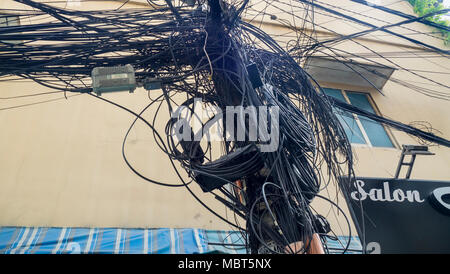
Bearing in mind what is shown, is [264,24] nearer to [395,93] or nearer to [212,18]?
[395,93]

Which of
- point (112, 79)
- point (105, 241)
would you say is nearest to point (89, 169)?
point (105, 241)

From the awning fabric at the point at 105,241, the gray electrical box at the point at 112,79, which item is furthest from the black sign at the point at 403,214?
the gray electrical box at the point at 112,79

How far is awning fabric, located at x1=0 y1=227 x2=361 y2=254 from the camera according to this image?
2990mm

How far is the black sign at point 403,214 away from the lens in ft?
8.57

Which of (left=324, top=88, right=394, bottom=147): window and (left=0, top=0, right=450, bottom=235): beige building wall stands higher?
(left=324, top=88, right=394, bottom=147): window

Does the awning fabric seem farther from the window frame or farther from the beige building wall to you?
the window frame

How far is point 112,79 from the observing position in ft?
6.82

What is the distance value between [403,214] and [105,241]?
9.92ft

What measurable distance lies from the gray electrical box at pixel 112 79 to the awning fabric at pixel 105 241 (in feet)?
5.76

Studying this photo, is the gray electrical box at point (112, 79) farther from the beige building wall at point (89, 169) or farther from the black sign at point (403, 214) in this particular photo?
the beige building wall at point (89, 169)

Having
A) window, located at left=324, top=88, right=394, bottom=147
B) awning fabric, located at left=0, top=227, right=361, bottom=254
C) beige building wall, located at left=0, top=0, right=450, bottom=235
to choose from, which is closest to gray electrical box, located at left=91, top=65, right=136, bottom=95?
awning fabric, located at left=0, top=227, right=361, bottom=254

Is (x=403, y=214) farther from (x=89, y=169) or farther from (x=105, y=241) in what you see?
(x=89, y=169)

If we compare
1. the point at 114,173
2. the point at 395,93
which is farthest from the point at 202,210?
the point at 395,93

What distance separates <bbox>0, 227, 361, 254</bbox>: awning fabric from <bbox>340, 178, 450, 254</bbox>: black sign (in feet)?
2.11
